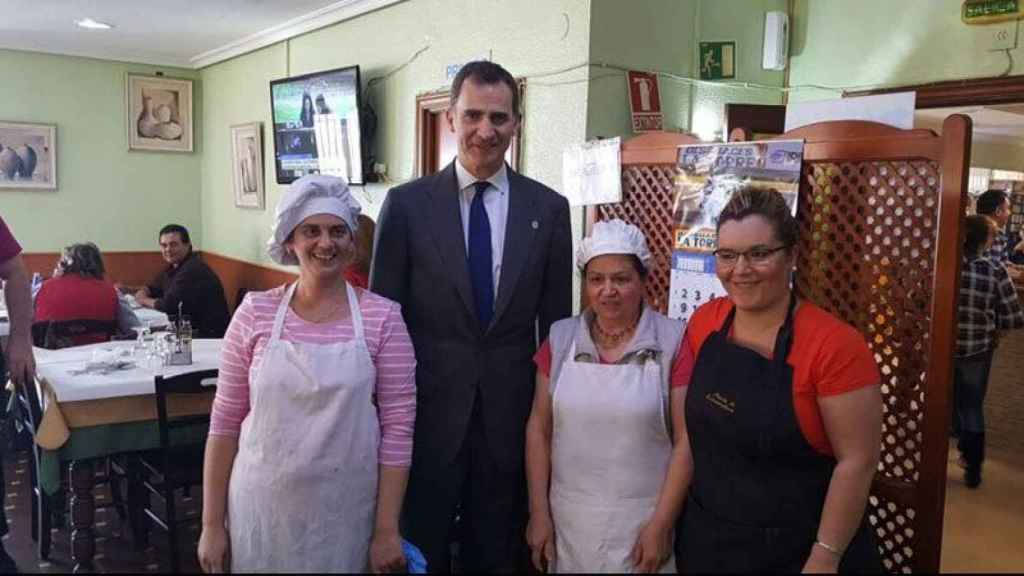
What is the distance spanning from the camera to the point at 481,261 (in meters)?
1.93

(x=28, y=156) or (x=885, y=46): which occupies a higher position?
(x=885, y=46)

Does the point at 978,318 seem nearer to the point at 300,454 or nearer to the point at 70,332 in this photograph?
the point at 300,454

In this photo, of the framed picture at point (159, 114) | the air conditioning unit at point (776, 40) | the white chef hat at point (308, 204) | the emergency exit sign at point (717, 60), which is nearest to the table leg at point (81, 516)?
the white chef hat at point (308, 204)

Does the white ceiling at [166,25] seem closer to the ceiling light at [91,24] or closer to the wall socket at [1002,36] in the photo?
the ceiling light at [91,24]

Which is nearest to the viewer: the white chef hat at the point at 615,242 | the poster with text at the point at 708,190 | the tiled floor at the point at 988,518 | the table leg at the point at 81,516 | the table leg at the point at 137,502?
the white chef hat at the point at 615,242

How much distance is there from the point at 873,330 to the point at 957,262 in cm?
32

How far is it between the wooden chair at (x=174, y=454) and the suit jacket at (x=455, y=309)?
4.07ft

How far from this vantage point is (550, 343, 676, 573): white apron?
5.75ft

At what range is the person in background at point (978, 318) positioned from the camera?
411 centimetres

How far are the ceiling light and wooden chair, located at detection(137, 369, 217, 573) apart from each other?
13.1 feet

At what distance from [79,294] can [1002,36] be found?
14.6 feet

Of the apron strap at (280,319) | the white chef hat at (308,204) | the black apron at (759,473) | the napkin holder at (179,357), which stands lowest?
the napkin holder at (179,357)

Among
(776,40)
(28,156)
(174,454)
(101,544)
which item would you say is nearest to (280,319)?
(174,454)

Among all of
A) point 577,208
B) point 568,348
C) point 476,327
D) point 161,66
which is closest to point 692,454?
point 568,348
